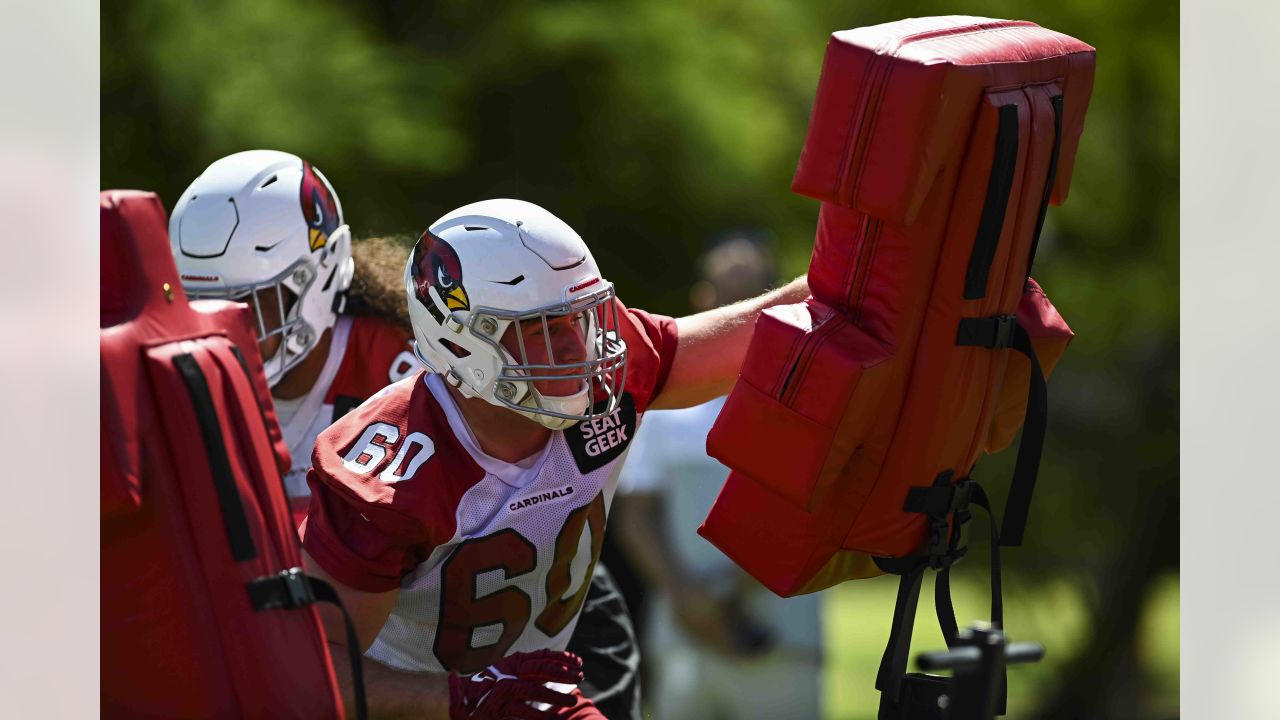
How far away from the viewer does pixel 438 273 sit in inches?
112

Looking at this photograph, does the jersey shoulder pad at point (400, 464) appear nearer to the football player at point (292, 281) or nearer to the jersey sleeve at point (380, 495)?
the jersey sleeve at point (380, 495)

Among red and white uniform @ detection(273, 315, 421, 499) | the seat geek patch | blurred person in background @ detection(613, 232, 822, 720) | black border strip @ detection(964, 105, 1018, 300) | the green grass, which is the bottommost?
the green grass

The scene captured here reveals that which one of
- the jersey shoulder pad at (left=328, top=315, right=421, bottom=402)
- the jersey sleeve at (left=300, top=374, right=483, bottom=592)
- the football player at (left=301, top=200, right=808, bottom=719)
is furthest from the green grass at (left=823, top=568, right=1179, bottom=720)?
the jersey sleeve at (left=300, top=374, right=483, bottom=592)

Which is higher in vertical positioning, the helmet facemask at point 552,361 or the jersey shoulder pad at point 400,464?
the helmet facemask at point 552,361

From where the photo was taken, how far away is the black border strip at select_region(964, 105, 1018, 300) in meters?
2.49

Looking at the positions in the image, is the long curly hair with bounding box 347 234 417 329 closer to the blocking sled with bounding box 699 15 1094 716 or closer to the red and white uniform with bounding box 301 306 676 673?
the red and white uniform with bounding box 301 306 676 673

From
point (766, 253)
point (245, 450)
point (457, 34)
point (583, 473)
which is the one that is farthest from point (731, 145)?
point (245, 450)

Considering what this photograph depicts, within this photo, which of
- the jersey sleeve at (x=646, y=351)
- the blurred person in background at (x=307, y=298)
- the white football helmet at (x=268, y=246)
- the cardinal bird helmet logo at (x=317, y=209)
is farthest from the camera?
the cardinal bird helmet logo at (x=317, y=209)

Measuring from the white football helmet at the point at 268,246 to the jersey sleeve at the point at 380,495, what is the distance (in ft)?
3.55

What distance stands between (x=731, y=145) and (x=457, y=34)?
1.73 m

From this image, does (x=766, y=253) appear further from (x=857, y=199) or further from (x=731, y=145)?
(x=731, y=145)

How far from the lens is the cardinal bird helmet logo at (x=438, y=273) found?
280 cm

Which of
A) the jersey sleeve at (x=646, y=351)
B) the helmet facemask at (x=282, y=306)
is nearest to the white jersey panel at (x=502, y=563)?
the jersey sleeve at (x=646, y=351)

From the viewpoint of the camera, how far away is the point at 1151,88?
22.2 feet
